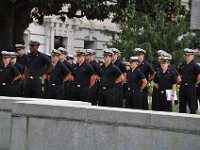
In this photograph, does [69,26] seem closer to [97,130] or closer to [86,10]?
[86,10]

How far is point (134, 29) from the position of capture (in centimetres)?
3659

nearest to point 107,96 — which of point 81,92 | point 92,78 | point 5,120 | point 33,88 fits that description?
point 92,78

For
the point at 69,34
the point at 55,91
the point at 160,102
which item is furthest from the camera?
the point at 69,34

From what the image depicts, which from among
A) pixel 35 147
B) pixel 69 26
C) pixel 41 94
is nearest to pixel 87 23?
pixel 69 26

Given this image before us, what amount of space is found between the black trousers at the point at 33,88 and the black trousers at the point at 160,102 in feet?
9.72

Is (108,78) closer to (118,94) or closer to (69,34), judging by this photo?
(118,94)

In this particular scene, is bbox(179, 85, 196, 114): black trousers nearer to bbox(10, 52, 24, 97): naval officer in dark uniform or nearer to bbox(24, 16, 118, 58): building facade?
bbox(10, 52, 24, 97): naval officer in dark uniform

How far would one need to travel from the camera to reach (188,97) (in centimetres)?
1733

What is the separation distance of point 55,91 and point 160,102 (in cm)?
278

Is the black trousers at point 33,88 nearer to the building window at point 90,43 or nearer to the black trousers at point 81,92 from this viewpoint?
the black trousers at point 81,92

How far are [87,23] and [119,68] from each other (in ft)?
61.5

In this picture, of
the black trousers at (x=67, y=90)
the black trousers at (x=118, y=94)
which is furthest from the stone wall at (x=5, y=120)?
the black trousers at (x=67, y=90)

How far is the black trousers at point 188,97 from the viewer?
1716 cm

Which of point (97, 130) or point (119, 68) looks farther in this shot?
point (119, 68)
